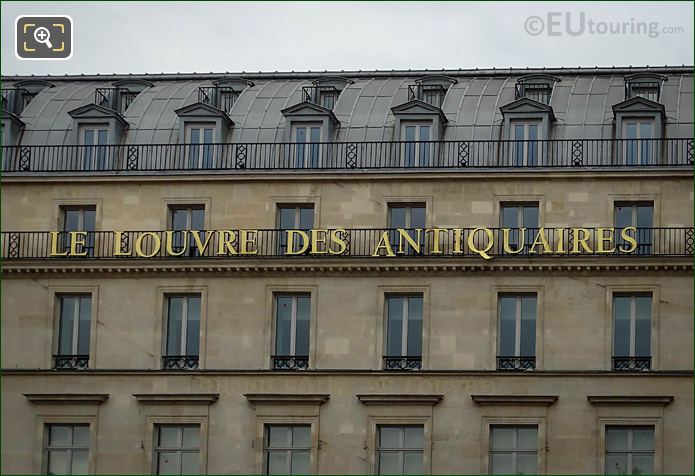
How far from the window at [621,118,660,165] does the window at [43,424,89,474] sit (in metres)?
20.2

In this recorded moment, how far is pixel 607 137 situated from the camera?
204ft

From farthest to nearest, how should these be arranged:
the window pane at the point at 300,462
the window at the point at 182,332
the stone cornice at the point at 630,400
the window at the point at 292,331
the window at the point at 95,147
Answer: the window at the point at 95,147, the window at the point at 182,332, the window at the point at 292,331, the window pane at the point at 300,462, the stone cornice at the point at 630,400

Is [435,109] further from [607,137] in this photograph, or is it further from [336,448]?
[336,448]

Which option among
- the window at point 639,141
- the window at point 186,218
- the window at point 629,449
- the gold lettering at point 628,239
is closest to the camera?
the window at point 629,449

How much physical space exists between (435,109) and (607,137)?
593 centimetres

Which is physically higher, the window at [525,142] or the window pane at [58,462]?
the window at [525,142]

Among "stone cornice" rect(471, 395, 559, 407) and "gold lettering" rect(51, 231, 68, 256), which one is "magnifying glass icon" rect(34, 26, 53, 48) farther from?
"stone cornice" rect(471, 395, 559, 407)

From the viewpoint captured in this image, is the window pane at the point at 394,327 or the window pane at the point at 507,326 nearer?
the window pane at the point at 507,326

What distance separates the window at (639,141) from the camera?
201 ft

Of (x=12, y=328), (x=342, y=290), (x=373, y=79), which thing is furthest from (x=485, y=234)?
(x=12, y=328)

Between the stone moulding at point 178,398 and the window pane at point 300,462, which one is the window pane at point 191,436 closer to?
the stone moulding at point 178,398

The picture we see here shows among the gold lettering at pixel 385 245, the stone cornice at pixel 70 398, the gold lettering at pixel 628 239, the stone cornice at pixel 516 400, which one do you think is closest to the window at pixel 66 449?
the stone cornice at pixel 70 398

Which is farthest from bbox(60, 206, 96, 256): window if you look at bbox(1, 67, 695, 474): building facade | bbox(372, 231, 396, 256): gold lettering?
bbox(372, 231, 396, 256): gold lettering

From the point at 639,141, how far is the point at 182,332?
16607mm
